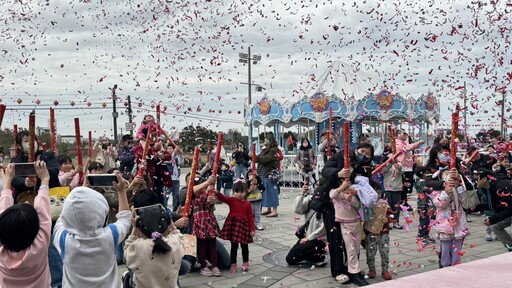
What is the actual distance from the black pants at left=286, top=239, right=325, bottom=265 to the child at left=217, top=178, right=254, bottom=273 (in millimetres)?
647

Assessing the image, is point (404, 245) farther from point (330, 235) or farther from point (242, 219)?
point (242, 219)

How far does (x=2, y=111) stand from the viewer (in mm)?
4191

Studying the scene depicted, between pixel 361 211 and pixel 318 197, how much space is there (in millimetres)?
540

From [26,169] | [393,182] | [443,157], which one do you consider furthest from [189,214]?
[393,182]

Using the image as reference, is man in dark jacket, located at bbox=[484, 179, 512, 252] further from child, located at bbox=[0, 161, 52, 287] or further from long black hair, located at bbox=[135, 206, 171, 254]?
child, located at bbox=[0, 161, 52, 287]

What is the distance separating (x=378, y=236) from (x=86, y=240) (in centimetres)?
391

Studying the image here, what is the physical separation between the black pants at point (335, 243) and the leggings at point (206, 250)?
148 cm

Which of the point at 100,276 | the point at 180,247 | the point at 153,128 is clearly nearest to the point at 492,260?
the point at 180,247

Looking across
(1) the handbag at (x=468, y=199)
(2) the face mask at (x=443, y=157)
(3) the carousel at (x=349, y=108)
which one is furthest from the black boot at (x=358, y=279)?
(3) the carousel at (x=349, y=108)

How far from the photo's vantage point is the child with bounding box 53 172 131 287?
10.6 ft

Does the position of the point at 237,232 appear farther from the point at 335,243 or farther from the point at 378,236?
the point at 378,236

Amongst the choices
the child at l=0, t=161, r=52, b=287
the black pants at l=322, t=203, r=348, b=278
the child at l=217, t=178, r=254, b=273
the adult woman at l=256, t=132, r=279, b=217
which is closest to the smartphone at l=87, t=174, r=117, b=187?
the child at l=0, t=161, r=52, b=287

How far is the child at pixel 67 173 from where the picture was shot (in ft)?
18.4

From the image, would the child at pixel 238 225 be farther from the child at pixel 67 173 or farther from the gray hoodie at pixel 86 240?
the gray hoodie at pixel 86 240
